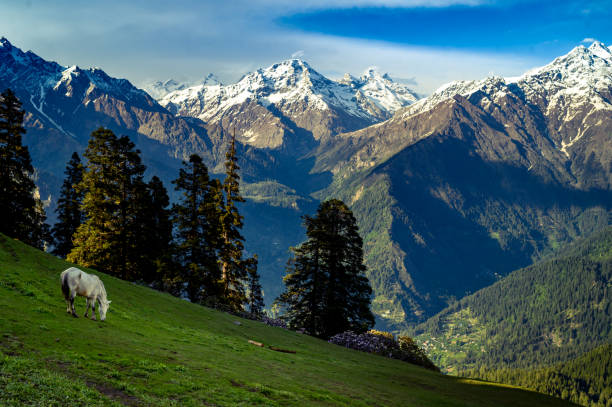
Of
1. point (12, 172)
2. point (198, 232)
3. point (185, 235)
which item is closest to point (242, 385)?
point (185, 235)

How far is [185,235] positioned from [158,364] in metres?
37.9

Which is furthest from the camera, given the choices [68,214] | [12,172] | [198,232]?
[68,214]

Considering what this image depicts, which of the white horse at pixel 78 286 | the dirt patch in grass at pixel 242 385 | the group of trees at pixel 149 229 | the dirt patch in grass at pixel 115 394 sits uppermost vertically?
the group of trees at pixel 149 229

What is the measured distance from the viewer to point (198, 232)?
5591cm

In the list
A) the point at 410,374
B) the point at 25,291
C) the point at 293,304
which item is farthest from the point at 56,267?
the point at 293,304

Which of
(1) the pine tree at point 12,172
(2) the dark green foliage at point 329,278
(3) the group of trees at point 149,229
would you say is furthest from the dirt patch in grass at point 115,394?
(1) the pine tree at point 12,172

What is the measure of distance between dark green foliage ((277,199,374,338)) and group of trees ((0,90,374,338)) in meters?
0.14

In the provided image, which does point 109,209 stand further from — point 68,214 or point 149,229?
point 68,214

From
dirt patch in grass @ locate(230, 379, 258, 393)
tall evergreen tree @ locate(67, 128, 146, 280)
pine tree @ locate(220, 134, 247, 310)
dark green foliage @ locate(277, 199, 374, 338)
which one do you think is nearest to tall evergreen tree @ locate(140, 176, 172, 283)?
tall evergreen tree @ locate(67, 128, 146, 280)

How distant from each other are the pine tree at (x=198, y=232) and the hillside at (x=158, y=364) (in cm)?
1520

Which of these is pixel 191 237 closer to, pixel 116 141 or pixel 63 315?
pixel 116 141

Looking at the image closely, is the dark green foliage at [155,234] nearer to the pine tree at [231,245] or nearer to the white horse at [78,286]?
the pine tree at [231,245]

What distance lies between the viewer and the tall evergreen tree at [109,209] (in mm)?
51375

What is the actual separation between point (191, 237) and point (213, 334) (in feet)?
82.8
